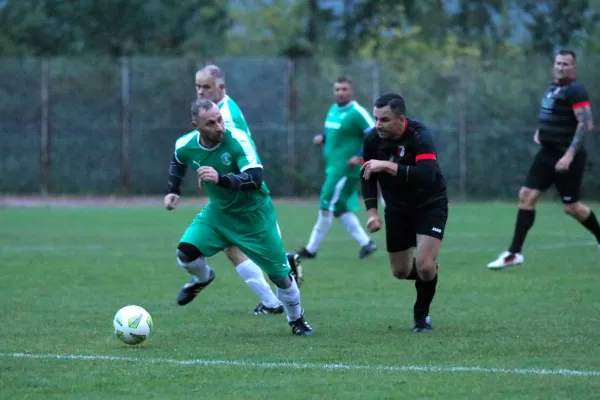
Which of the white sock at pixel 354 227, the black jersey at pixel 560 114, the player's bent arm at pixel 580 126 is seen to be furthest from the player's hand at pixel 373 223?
the white sock at pixel 354 227

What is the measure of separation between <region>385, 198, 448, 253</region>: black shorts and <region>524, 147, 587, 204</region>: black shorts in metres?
4.40

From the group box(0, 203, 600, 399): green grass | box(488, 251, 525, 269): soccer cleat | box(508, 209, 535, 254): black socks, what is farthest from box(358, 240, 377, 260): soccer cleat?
box(508, 209, 535, 254): black socks

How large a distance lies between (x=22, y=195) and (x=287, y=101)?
6.92 meters

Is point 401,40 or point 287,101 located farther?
point 401,40

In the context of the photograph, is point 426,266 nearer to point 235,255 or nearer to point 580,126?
point 235,255

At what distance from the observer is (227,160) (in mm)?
8711

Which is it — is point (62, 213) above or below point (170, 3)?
below

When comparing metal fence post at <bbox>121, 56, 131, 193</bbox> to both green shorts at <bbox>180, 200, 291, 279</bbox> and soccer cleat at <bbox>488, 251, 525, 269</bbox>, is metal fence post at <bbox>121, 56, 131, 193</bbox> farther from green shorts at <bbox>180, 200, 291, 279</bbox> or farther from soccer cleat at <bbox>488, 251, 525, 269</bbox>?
green shorts at <bbox>180, 200, 291, 279</bbox>

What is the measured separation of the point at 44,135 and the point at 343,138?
1585 cm

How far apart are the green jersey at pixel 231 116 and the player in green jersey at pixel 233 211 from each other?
15.3 inches

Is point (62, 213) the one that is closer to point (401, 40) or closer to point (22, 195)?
point (22, 195)

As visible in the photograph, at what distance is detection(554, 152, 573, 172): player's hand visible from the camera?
41.5ft

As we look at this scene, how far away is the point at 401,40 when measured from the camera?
3984 centimetres

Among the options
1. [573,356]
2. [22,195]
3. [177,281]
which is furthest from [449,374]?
[22,195]
